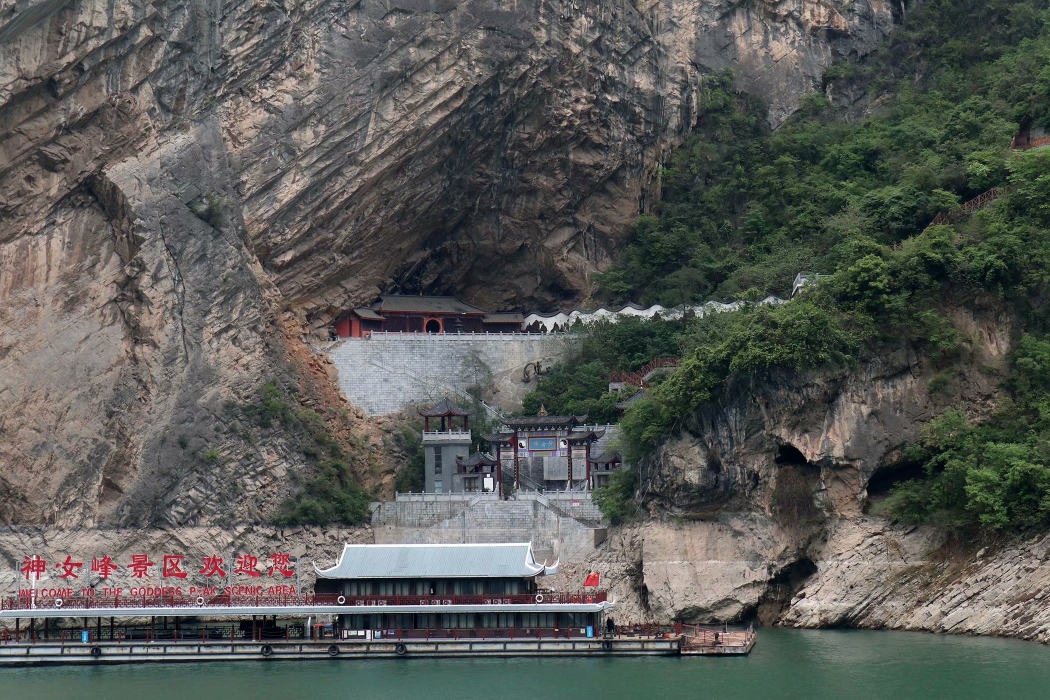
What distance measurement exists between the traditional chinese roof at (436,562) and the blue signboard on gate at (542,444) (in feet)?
29.6

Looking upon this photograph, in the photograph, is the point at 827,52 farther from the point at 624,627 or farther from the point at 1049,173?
the point at 624,627

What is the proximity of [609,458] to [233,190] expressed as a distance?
14.2m

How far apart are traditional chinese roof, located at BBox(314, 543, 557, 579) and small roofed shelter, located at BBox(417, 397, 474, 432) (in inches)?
353

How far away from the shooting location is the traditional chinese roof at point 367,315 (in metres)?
56.9

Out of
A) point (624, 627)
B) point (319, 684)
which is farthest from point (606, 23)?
point (319, 684)

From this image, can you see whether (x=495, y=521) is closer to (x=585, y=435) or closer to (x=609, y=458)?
(x=585, y=435)

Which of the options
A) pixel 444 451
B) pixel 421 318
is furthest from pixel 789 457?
pixel 421 318

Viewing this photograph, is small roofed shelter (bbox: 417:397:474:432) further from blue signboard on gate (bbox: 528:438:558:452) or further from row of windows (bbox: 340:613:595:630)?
row of windows (bbox: 340:613:595:630)

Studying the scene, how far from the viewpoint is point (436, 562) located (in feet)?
142

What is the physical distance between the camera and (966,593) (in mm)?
42375

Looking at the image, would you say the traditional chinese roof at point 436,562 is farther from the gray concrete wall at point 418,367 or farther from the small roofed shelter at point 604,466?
the gray concrete wall at point 418,367

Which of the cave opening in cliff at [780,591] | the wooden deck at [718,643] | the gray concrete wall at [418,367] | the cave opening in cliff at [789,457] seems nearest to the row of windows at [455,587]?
the wooden deck at [718,643]

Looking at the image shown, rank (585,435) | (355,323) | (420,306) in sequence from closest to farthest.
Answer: (585,435)
(355,323)
(420,306)

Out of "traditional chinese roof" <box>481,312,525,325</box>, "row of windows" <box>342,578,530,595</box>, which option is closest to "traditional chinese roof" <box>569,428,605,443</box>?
"traditional chinese roof" <box>481,312,525,325</box>
